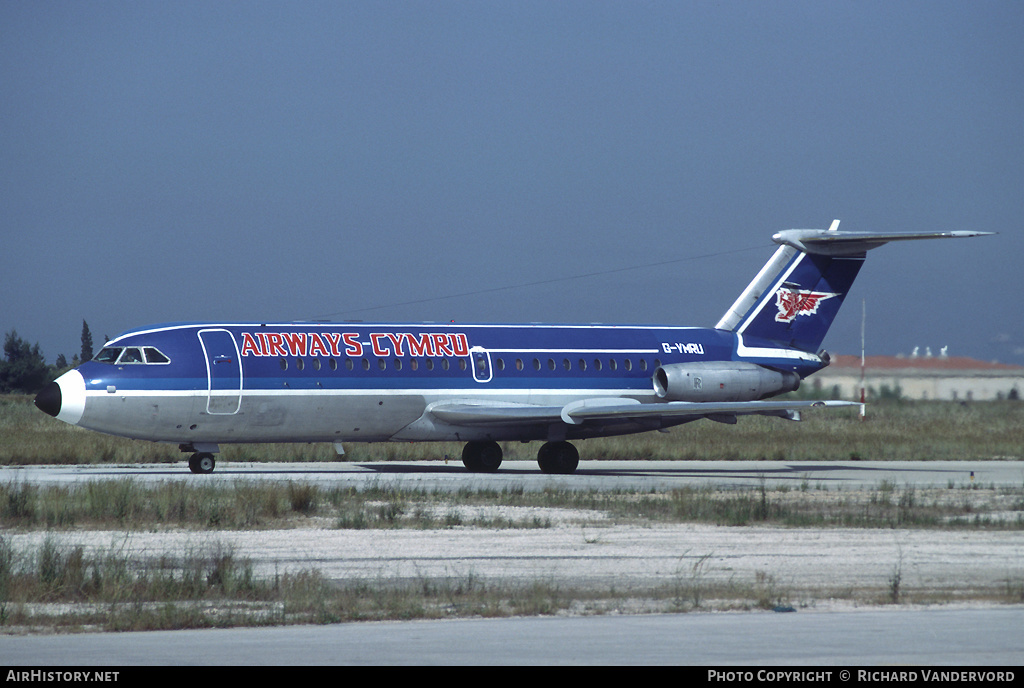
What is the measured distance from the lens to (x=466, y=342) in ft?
109

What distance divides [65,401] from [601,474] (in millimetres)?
13195

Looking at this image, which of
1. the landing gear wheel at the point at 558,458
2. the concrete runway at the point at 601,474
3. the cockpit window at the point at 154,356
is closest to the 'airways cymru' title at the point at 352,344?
the cockpit window at the point at 154,356

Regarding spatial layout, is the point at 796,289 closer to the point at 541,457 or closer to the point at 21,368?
the point at 541,457

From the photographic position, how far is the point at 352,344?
3170 centimetres

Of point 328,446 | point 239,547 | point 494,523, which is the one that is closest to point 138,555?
point 239,547

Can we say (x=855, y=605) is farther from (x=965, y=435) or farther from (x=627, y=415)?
(x=965, y=435)

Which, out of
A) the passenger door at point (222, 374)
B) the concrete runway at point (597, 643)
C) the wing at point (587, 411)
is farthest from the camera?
the wing at point (587, 411)

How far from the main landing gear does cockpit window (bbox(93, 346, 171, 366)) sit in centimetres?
890

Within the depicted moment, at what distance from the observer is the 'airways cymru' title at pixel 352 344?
30625 millimetres

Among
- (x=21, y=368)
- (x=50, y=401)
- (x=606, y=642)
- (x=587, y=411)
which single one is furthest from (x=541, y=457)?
(x=21, y=368)

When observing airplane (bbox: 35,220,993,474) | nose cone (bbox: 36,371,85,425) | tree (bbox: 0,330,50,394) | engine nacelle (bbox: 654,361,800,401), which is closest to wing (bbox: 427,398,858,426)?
airplane (bbox: 35,220,993,474)

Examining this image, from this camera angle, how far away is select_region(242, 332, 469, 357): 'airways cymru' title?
30.6m

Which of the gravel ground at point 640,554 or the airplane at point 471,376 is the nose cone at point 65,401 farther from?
the gravel ground at point 640,554

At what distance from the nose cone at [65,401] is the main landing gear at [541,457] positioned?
10.5 metres
